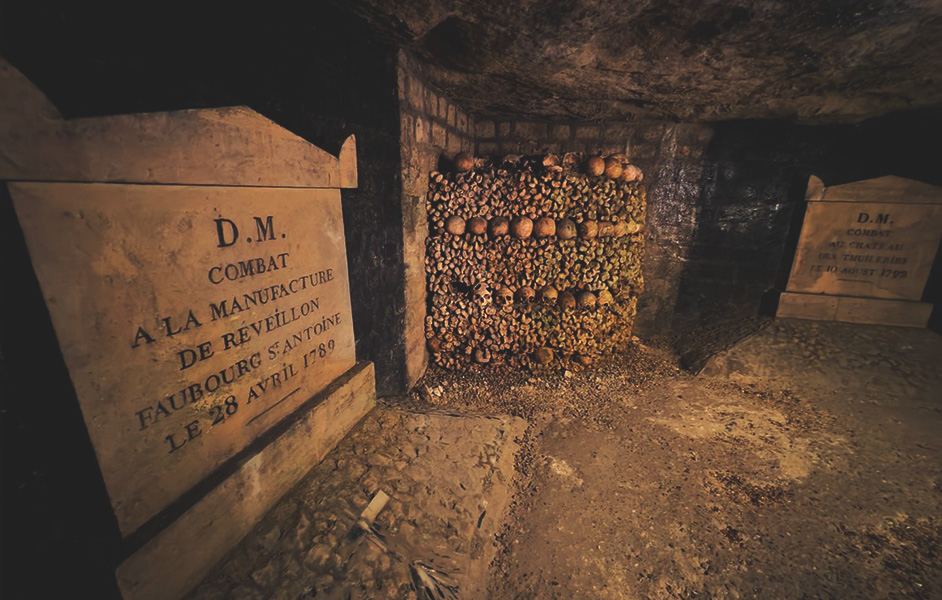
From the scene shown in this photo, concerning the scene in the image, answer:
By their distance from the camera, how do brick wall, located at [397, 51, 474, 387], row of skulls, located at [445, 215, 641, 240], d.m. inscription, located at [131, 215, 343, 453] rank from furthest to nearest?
row of skulls, located at [445, 215, 641, 240] → brick wall, located at [397, 51, 474, 387] → d.m. inscription, located at [131, 215, 343, 453]

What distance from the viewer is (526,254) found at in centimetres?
397

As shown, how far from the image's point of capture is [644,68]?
322 centimetres

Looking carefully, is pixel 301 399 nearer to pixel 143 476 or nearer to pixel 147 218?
pixel 143 476

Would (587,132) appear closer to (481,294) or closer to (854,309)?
(481,294)

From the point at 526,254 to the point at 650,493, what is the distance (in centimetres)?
244

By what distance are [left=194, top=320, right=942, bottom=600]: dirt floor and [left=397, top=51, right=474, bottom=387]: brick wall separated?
0.58 metres

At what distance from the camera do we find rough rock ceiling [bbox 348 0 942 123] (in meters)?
2.38

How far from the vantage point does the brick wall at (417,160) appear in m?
2.98

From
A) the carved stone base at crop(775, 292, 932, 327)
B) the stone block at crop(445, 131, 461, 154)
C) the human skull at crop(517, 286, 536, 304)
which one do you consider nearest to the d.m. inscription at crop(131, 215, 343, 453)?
the human skull at crop(517, 286, 536, 304)

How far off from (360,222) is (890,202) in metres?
6.05

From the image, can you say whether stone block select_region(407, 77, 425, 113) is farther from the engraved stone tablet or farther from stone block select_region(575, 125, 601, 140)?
the engraved stone tablet

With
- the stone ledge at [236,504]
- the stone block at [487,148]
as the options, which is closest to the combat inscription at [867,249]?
the stone block at [487,148]

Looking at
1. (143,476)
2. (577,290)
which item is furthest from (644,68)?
(143,476)

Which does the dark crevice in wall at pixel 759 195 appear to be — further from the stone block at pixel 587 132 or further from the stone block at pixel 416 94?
the stone block at pixel 416 94
